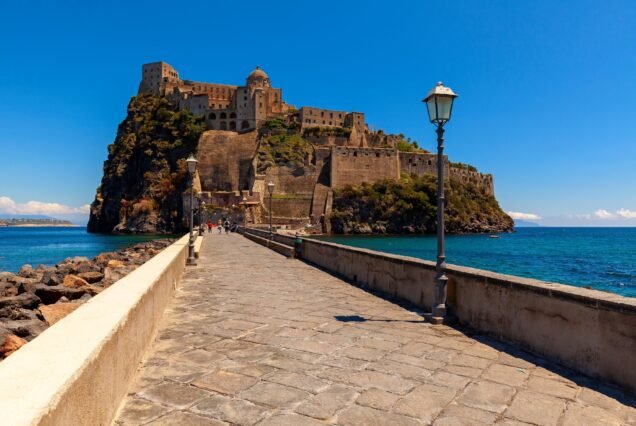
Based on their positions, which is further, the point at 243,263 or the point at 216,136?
the point at 216,136

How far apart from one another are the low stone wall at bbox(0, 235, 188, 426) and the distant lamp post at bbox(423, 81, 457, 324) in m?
3.97

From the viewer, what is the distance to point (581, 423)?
326cm

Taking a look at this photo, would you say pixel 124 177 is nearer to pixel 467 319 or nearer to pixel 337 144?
Result: pixel 337 144

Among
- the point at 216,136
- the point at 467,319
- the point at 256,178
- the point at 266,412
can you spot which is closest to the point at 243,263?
the point at 467,319

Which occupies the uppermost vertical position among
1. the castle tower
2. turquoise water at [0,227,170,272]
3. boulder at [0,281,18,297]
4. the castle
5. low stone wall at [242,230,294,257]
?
the castle tower

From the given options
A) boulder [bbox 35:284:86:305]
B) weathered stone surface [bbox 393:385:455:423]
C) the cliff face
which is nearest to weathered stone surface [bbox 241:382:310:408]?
weathered stone surface [bbox 393:385:455:423]

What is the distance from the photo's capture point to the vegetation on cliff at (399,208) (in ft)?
246

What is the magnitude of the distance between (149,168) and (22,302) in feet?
259

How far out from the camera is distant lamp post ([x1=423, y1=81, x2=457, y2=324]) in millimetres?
6410

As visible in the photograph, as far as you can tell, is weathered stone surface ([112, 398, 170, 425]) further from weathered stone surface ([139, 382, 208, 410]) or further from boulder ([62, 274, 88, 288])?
boulder ([62, 274, 88, 288])

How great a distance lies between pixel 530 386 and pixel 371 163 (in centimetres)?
7572

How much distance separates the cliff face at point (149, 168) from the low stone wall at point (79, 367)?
3085 inches

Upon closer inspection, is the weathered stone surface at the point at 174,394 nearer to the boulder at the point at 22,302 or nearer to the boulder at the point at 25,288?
the boulder at the point at 22,302

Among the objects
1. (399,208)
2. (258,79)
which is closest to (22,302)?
(399,208)
